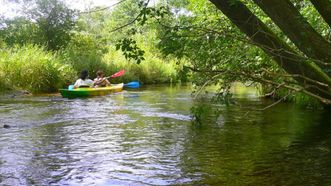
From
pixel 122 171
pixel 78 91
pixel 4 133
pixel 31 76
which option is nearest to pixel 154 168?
pixel 122 171

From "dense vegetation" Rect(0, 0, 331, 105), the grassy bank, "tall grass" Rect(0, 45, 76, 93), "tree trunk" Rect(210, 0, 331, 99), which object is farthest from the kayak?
"tree trunk" Rect(210, 0, 331, 99)

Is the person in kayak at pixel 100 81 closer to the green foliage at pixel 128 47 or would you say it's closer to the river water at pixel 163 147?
the river water at pixel 163 147

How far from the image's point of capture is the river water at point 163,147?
169 inches

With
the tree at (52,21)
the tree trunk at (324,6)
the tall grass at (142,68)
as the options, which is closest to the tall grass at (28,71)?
the tall grass at (142,68)

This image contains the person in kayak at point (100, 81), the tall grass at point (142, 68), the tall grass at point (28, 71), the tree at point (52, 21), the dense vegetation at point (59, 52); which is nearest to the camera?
the person in kayak at point (100, 81)

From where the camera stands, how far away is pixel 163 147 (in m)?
5.78

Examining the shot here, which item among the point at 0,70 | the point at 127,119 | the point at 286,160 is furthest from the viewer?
the point at 0,70

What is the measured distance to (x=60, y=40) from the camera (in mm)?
21047

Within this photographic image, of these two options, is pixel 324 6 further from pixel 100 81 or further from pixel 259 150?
pixel 100 81

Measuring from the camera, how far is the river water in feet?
14.1

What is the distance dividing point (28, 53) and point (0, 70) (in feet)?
3.80

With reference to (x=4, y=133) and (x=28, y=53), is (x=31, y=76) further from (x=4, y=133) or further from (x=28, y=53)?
(x=4, y=133)

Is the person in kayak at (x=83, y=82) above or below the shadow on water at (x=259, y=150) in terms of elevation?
above

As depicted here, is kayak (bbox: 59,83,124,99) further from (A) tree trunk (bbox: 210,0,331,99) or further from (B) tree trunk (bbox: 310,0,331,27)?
(B) tree trunk (bbox: 310,0,331,27)
